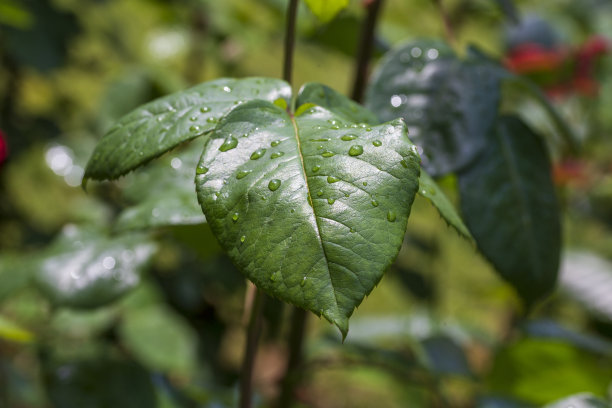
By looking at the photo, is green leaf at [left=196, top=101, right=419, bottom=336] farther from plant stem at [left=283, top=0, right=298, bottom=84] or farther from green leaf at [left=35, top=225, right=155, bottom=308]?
green leaf at [left=35, top=225, right=155, bottom=308]

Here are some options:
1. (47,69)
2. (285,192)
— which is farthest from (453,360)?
(47,69)

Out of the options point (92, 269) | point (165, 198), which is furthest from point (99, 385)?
point (165, 198)

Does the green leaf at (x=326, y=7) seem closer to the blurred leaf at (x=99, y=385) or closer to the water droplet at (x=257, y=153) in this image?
the water droplet at (x=257, y=153)

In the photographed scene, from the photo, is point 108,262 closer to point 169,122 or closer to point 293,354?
point 293,354

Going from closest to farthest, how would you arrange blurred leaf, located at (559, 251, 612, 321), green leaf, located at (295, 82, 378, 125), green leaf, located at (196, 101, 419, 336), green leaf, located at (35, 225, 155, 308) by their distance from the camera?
green leaf, located at (196, 101, 419, 336) → green leaf, located at (295, 82, 378, 125) → green leaf, located at (35, 225, 155, 308) → blurred leaf, located at (559, 251, 612, 321)

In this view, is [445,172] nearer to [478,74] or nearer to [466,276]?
[478,74]

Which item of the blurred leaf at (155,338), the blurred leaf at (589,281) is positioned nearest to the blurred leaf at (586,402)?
the blurred leaf at (589,281)

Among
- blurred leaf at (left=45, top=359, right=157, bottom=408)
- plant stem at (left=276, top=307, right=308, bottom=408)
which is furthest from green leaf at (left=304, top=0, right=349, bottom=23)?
blurred leaf at (left=45, top=359, right=157, bottom=408)
